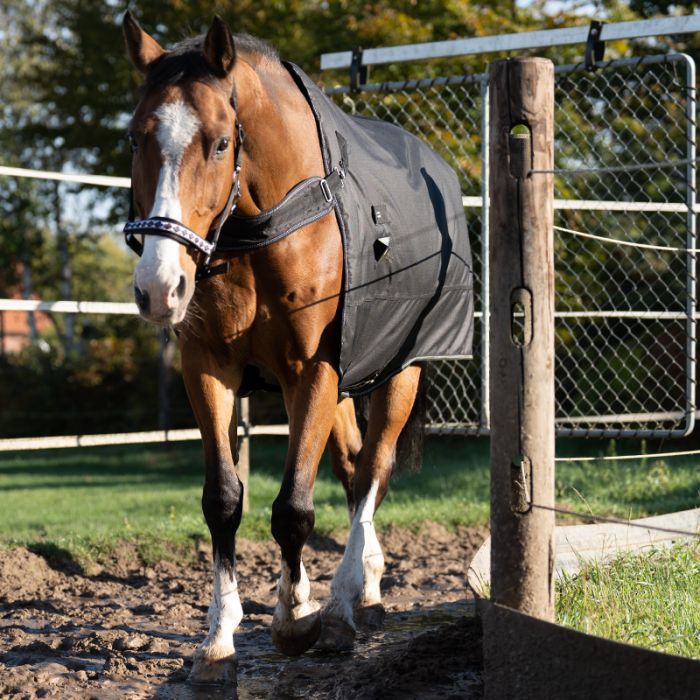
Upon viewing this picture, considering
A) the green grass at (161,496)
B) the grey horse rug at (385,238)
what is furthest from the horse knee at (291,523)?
the green grass at (161,496)

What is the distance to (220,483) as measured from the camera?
3.94 m

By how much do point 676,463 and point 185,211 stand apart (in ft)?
23.4

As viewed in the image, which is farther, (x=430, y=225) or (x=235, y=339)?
(x=430, y=225)

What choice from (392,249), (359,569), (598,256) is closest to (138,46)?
(392,249)

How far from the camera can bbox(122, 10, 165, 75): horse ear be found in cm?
360

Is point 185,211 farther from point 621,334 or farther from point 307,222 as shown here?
point 621,334

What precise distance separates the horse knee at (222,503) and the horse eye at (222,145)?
1215 mm

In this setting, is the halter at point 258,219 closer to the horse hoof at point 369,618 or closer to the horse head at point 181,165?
the horse head at point 181,165

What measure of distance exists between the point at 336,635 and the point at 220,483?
0.80 m

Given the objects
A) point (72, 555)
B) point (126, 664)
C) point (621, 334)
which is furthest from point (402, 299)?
point (621, 334)

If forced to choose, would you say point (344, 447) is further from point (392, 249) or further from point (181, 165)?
point (181, 165)

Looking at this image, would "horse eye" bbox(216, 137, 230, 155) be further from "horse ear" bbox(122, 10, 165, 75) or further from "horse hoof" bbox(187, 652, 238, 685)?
"horse hoof" bbox(187, 652, 238, 685)

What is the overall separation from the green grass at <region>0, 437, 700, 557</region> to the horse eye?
1.80 m

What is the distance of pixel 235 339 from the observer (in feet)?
12.5
